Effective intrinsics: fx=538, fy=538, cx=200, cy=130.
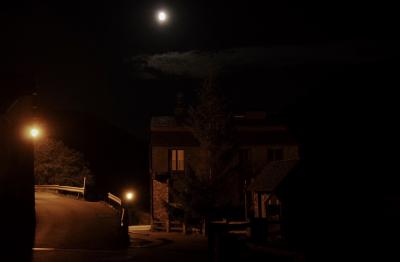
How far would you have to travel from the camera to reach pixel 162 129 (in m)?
43.0

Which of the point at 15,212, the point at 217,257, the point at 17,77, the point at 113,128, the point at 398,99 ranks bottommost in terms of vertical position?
the point at 217,257

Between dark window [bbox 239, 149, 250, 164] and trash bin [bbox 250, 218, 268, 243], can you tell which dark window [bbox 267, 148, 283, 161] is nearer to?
dark window [bbox 239, 149, 250, 164]

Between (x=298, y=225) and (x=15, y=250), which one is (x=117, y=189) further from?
(x=298, y=225)

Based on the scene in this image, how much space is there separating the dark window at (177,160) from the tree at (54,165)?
10521 millimetres

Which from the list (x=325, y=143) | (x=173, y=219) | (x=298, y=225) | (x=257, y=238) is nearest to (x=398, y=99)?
(x=325, y=143)

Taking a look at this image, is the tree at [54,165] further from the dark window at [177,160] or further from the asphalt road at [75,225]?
the asphalt road at [75,225]

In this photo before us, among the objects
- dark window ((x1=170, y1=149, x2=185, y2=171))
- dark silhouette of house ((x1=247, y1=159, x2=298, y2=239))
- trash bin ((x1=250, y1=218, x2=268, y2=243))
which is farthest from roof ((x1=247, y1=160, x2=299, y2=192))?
trash bin ((x1=250, y1=218, x2=268, y2=243))

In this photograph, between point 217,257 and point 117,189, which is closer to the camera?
point 217,257

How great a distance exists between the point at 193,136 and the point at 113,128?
196ft

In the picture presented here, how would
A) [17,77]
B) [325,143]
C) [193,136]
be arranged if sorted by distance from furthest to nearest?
[193,136] → [17,77] → [325,143]

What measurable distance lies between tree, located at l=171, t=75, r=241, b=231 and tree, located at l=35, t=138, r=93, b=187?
12219 mm

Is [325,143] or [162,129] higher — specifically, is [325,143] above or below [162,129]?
below

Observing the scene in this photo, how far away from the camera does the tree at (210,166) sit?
123ft

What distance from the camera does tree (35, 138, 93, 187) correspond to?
4553 cm
